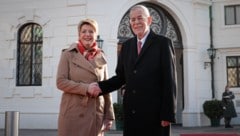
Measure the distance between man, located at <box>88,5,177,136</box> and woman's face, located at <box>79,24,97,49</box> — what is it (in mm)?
462

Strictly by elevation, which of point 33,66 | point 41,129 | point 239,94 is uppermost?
point 33,66

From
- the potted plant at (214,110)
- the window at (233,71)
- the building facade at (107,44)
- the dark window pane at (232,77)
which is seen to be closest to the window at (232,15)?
the building facade at (107,44)

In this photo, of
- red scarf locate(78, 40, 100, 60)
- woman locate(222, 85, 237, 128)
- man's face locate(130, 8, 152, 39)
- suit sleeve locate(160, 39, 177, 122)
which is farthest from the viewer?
woman locate(222, 85, 237, 128)

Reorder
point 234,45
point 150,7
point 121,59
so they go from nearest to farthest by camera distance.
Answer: point 121,59, point 150,7, point 234,45

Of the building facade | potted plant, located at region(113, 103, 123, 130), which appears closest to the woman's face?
potted plant, located at region(113, 103, 123, 130)

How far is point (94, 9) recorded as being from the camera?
51.9ft

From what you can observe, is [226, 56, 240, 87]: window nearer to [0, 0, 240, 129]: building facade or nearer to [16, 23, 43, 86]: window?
[0, 0, 240, 129]: building facade

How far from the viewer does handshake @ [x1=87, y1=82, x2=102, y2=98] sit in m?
4.23

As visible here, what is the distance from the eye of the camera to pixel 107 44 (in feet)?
51.7

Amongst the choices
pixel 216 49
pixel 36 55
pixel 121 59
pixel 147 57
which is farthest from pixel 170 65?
pixel 216 49

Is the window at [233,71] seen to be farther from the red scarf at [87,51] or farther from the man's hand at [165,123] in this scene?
the man's hand at [165,123]

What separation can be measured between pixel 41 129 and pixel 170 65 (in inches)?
483

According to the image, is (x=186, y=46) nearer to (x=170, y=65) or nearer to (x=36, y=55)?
(x=36, y=55)

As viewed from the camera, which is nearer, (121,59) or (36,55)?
(121,59)
